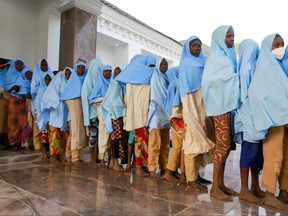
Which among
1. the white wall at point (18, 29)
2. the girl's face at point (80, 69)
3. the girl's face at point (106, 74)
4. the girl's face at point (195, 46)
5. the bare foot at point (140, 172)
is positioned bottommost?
the bare foot at point (140, 172)

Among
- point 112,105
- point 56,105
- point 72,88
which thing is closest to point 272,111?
point 112,105

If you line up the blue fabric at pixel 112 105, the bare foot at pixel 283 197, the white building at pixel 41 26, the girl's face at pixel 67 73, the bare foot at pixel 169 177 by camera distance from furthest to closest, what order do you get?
the white building at pixel 41 26 < the girl's face at pixel 67 73 < the blue fabric at pixel 112 105 < the bare foot at pixel 169 177 < the bare foot at pixel 283 197

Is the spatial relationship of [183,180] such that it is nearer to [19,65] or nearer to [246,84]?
[246,84]

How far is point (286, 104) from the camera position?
214 cm

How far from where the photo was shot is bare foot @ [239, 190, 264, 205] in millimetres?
2319

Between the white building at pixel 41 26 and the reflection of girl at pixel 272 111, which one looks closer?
the reflection of girl at pixel 272 111

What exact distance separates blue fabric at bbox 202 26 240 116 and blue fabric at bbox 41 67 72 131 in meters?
2.41

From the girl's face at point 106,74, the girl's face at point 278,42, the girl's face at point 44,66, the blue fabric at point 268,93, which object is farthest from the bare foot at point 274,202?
the girl's face at point 44,66

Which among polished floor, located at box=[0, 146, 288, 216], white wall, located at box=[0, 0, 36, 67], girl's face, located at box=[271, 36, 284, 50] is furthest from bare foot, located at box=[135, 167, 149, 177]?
white wall, located at box=[0, 0, 36, 67]

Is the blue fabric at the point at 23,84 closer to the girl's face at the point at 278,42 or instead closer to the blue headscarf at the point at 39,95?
the blue headscarf at the point at 39,95

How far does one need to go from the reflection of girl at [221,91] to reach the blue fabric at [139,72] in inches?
37.8

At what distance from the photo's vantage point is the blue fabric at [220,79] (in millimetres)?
2422

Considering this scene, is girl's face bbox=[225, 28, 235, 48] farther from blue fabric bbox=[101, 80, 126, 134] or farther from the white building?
the white building

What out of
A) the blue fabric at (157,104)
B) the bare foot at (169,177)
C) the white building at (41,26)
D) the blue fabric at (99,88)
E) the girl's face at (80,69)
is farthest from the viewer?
the white building at (41,26)
